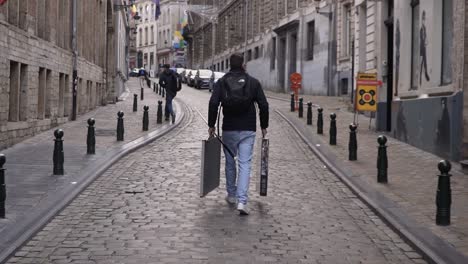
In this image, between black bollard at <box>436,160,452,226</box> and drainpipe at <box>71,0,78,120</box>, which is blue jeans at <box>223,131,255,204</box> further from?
drainpipe at <box>71,0,78,120</box>

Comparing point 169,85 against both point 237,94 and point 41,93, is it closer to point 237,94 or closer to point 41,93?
point 41,93

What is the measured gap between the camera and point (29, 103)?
52.6 ft

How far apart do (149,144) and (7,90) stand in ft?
11.3

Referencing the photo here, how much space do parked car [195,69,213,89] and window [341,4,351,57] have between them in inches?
674

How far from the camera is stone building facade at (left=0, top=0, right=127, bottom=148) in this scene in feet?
47.4

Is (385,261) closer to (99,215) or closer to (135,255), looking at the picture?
(135,255)

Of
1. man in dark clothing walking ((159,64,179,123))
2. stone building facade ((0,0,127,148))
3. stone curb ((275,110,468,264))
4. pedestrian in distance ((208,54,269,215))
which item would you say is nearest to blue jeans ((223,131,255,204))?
pedestrian in distance ((208,54,269,215))

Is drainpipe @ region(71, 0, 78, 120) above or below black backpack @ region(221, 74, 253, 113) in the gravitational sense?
above

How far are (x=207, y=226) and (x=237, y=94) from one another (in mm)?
1614

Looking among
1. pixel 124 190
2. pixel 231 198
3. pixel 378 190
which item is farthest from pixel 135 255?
pixel 378 190

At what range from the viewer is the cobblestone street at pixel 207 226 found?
21.3 feet

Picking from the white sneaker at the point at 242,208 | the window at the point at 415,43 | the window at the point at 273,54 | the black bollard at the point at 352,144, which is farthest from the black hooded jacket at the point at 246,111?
the window at the point at 273,54

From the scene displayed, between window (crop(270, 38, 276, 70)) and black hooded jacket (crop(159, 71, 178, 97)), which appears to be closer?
black hooded jacket (crop(159, 71, 178, 97))

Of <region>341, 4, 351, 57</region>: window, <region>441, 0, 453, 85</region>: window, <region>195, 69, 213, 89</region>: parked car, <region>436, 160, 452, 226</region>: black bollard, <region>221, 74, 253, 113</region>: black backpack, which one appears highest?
<region>341, 4, 351, 57</region>: window
